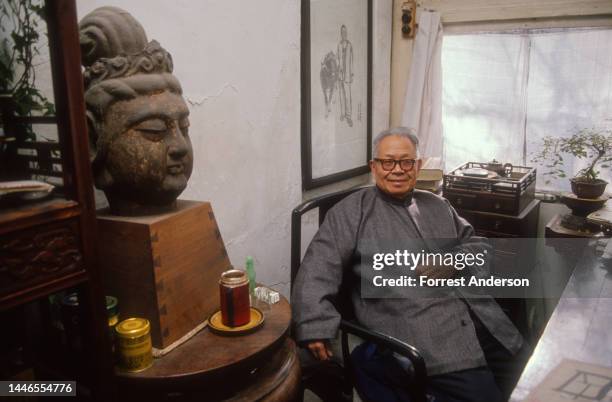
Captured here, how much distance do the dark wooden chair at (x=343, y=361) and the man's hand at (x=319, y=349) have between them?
2.4 inches

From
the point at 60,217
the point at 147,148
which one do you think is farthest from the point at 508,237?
the point at 60,217

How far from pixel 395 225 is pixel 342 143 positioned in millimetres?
1132

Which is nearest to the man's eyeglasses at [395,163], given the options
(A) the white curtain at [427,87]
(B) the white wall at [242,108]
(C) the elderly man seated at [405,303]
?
(C) the elderly man seated at [405,303]

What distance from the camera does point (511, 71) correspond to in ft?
10.3

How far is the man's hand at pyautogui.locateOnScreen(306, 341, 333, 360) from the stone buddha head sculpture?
707mm

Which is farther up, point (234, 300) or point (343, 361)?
point (234, 300)

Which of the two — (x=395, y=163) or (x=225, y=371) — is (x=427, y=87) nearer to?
(x=395, y=163)

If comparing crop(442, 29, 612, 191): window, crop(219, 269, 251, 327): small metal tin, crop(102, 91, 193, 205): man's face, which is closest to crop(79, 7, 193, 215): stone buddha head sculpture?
crop(102, 91, 193, 205): man's face

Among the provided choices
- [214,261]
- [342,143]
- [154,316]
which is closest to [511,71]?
[342,143]

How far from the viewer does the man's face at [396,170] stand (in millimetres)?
1937

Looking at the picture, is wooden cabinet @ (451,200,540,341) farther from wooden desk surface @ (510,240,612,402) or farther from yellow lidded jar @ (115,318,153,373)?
yellow lidded jar @ (115,318,153,373)

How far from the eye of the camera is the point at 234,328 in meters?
1.26

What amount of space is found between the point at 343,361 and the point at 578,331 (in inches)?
29.3

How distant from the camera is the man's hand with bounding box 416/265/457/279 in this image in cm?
182
